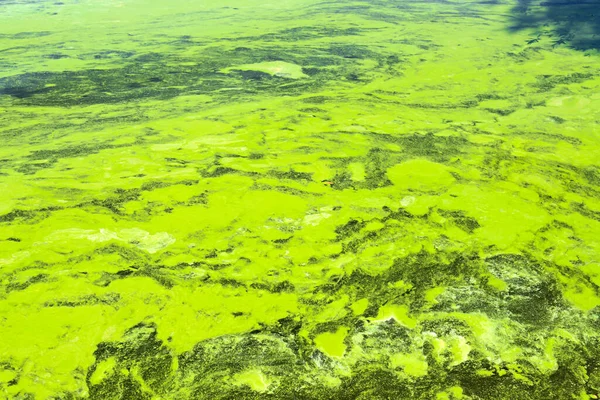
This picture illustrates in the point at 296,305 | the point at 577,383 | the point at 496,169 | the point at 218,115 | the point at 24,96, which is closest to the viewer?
the point at 577,383

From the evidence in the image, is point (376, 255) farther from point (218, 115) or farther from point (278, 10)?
point (278, 10)

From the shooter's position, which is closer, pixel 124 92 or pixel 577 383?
pixel 577 383

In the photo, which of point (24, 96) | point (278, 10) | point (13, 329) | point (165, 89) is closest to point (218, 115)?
point (165, 89)

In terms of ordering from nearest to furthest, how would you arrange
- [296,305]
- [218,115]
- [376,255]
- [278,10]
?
[296,305] → [376,255] → [218,115] → [278,10]

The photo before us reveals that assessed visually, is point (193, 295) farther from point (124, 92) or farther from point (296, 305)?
point (124, 92)

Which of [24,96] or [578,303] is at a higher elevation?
[24,96]

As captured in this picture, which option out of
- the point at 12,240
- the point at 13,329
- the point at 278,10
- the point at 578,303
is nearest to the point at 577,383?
the point at 578,303
